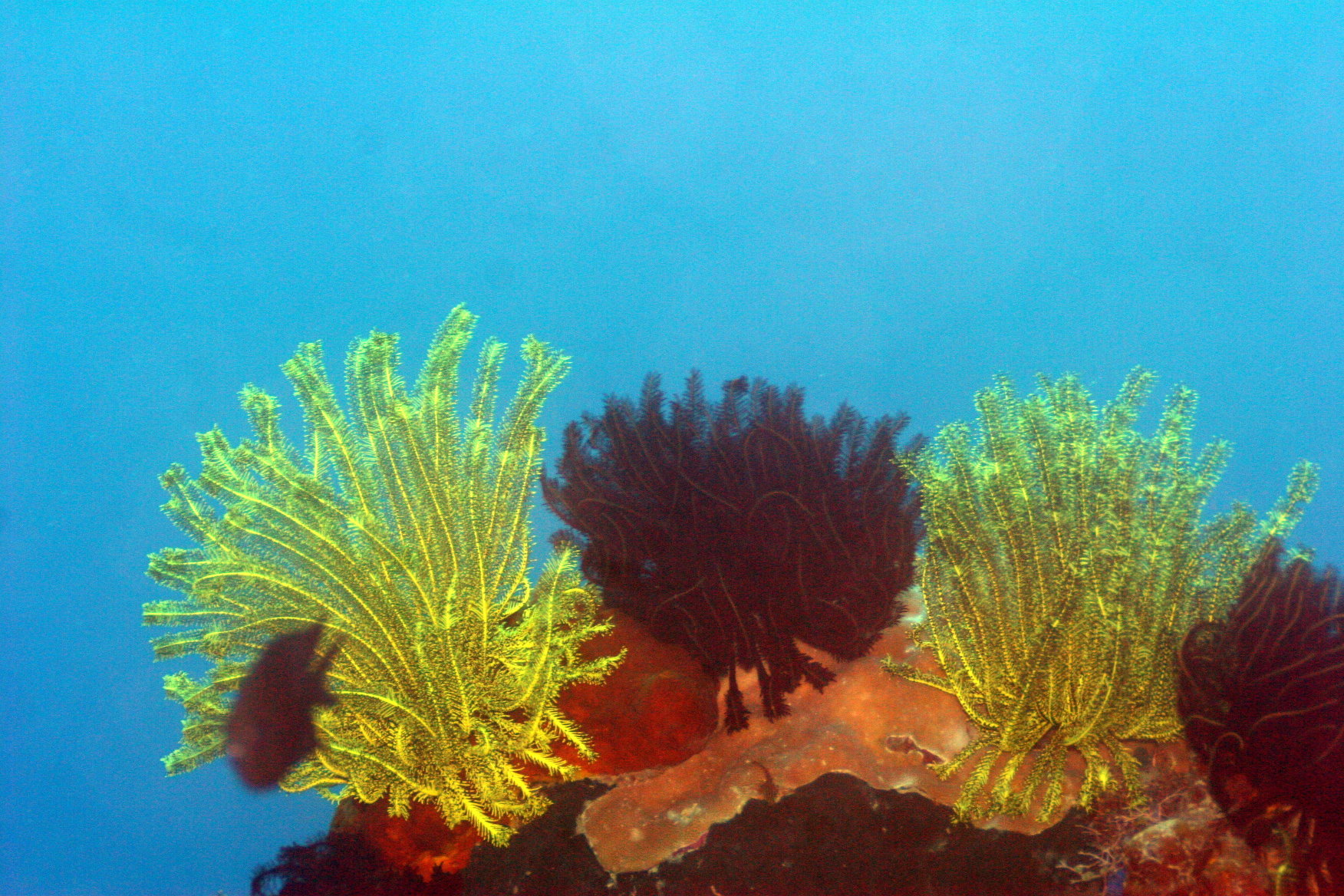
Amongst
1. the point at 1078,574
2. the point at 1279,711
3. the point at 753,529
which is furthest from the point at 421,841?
the point at 1279,711

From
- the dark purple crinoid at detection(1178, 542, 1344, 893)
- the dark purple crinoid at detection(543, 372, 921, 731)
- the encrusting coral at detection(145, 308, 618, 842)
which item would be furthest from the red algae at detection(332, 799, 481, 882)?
the dark purple crinoid at detection(1178, 542, 1344, 893)

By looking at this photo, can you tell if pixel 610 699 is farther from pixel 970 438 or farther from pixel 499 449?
pixel 970 438

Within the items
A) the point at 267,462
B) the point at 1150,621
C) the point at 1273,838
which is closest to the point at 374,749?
the point at 267,462

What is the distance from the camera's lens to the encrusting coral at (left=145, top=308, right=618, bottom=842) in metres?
2.74

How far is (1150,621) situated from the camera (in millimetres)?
2660

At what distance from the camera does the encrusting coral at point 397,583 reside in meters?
2.74

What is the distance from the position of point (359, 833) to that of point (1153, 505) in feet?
10.9

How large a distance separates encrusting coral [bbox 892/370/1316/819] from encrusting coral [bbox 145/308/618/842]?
1439 millimetres

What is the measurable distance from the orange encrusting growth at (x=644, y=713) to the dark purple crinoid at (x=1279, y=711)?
1681 millimetres

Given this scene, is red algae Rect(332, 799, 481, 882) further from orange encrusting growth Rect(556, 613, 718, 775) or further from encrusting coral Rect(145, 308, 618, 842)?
orange encrusting growth Rect(556, 613, 718, 775)

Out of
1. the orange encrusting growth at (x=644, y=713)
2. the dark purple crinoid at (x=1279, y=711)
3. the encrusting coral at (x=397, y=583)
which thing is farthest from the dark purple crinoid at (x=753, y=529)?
the dark purple crinoid at (x=1279, y=711)

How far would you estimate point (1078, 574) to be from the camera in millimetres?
2607

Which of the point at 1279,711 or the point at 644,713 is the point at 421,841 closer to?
the point at 644,713

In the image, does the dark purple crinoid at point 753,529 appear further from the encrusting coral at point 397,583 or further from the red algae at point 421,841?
the red algae at point 421,841
